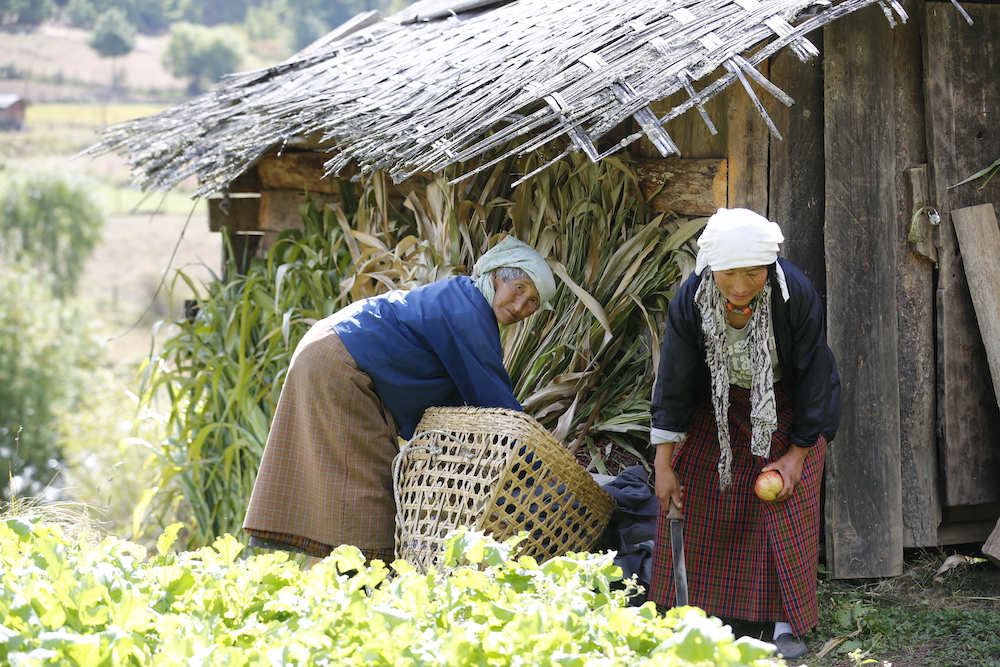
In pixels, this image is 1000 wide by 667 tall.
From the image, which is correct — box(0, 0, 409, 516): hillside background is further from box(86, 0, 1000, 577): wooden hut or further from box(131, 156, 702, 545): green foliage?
box(86, 0, 1000, 577): wooden hut

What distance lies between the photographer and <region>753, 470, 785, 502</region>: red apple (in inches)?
110

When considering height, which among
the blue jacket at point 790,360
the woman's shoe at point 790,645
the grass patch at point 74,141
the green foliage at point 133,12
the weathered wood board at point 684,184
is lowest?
the woman's shoe at point 790,645

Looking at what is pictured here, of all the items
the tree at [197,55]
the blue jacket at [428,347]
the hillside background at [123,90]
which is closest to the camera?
the blue jacket at [428,347]

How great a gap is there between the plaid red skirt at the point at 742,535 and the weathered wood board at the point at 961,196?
0.78 meters

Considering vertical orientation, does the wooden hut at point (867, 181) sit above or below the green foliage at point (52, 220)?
below

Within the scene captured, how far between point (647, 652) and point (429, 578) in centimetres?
43

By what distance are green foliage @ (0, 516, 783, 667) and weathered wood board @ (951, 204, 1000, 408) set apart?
2223 millimetres

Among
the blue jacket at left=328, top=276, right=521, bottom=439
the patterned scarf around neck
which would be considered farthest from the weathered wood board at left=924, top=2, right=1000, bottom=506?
the blue jacket at left=328, top=276, right=521, bottom=439

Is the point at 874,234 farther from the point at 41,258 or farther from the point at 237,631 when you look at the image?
the point at 41,258

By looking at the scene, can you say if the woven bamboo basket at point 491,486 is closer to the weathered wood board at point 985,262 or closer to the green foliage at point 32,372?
the weathered wood board at point 985,262

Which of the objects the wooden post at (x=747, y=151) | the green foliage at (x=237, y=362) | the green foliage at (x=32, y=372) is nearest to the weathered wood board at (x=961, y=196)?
the wooden post at (x=747, y=151)

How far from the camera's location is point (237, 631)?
60.4 inches

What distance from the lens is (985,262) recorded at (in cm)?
333

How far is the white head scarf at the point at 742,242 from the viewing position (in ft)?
8.19
